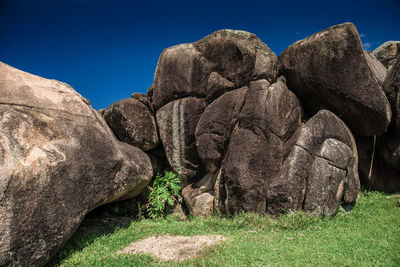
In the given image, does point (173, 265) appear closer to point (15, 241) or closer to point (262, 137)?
point (15, 241)

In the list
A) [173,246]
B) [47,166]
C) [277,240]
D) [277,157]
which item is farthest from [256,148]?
[47,166]

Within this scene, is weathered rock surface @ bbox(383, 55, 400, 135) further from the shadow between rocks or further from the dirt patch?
the shadow between rocks

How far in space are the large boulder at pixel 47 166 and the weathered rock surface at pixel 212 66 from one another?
3075 mm

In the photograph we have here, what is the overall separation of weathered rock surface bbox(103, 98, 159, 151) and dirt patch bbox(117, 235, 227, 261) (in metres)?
3.50

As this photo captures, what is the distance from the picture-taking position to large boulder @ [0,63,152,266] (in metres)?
5.48

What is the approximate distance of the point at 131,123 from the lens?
9.92 m

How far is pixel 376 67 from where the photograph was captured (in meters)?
10.6

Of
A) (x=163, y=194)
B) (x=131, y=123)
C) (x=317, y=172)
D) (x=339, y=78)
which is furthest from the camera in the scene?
(x=131, y=123)

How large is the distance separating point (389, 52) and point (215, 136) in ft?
37.4

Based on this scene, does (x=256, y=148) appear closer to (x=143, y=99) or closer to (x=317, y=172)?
(x=317, y=172)

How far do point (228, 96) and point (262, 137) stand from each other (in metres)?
1.74

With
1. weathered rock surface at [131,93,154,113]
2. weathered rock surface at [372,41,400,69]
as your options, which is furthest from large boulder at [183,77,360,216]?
weathered rock surface at [372,41,400,69]

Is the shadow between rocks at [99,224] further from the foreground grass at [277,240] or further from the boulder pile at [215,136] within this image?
the boulder pile at [215,136]

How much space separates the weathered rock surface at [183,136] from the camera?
1011 centimetres
